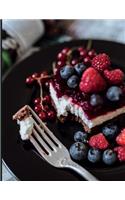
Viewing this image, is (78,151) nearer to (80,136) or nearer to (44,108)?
(80,136)

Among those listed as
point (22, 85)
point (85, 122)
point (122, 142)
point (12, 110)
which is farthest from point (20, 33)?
point (122, 142)

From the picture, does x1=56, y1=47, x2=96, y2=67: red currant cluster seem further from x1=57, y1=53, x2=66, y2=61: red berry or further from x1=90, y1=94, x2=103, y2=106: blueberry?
x1=90, y1=94, x2=103, y2=106: blueberry

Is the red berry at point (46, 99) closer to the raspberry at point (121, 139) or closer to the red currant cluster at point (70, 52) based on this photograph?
the red currant cluster at point (70, 52)

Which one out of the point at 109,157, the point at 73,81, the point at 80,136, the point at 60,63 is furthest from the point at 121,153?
the point at 60,63

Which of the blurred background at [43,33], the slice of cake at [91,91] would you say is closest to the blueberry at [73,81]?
the slice of cake at [91,91]

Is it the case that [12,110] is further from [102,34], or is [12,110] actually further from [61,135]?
[102,34]

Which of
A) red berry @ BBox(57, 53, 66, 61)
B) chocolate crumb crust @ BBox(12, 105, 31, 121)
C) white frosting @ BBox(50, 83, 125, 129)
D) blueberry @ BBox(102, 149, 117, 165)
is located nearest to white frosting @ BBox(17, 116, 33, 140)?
chocolate crumb crust @ BBox(12, 105, 31, 121)
